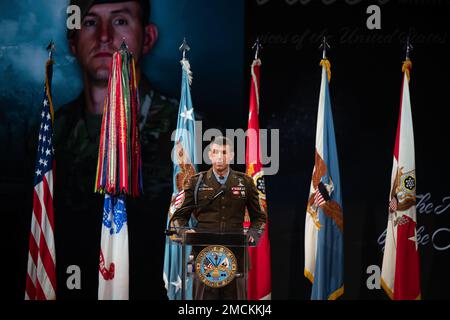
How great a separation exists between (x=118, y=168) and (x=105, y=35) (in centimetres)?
164

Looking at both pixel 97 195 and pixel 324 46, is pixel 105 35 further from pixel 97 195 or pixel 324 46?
pixel 324 46

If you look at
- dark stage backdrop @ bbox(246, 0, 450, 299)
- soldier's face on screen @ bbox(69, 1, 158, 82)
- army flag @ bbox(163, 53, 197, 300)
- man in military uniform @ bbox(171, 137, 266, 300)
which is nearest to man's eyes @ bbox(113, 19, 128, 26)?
soldier's face on screen @ bbox(69, 1, 158, 82)

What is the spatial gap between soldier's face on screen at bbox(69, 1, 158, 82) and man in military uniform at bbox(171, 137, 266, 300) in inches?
112

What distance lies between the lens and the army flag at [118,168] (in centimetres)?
614

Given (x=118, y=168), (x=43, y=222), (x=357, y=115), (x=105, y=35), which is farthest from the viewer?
(x=357, y=115)

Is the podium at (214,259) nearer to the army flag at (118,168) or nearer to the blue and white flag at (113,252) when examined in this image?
the army flag at (118,168)

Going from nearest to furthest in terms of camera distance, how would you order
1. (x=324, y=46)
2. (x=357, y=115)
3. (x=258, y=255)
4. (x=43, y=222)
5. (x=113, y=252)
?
(x=113, y=252), (x=43, y=222), (x=258, y=255), (x=324, y=46), (x=357, y=115)

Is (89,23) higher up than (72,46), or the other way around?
(89,23)

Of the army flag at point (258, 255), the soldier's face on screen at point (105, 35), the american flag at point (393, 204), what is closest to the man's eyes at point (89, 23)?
the soldier's face on screen at point (105, 35)

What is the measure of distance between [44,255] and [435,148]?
4386mm

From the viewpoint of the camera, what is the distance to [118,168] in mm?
6152

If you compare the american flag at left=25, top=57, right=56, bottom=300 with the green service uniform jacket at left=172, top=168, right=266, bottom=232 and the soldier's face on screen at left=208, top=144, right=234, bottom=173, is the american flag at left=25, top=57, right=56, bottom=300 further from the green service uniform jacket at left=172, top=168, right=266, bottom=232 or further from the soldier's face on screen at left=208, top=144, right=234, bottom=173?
the soldier's face on screen at left=208, top=144, right=234, bottom=173

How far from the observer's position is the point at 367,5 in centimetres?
714

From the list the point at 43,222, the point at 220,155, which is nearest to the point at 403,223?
the point at 220,155
